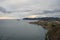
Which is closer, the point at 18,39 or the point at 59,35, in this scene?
the point at 59,35

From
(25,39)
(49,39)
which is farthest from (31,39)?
(49,39)

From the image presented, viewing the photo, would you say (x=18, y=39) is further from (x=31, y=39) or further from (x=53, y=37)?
(x=53, y=37)

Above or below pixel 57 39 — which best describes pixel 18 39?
below

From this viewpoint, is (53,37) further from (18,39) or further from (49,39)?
(18,39)

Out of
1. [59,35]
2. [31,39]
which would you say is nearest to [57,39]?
[59,35]

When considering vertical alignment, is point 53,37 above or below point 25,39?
above

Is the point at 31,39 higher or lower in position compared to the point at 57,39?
lower

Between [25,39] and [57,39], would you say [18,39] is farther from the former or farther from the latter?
[57,39]

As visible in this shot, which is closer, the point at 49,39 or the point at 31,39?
the point at 49,39
